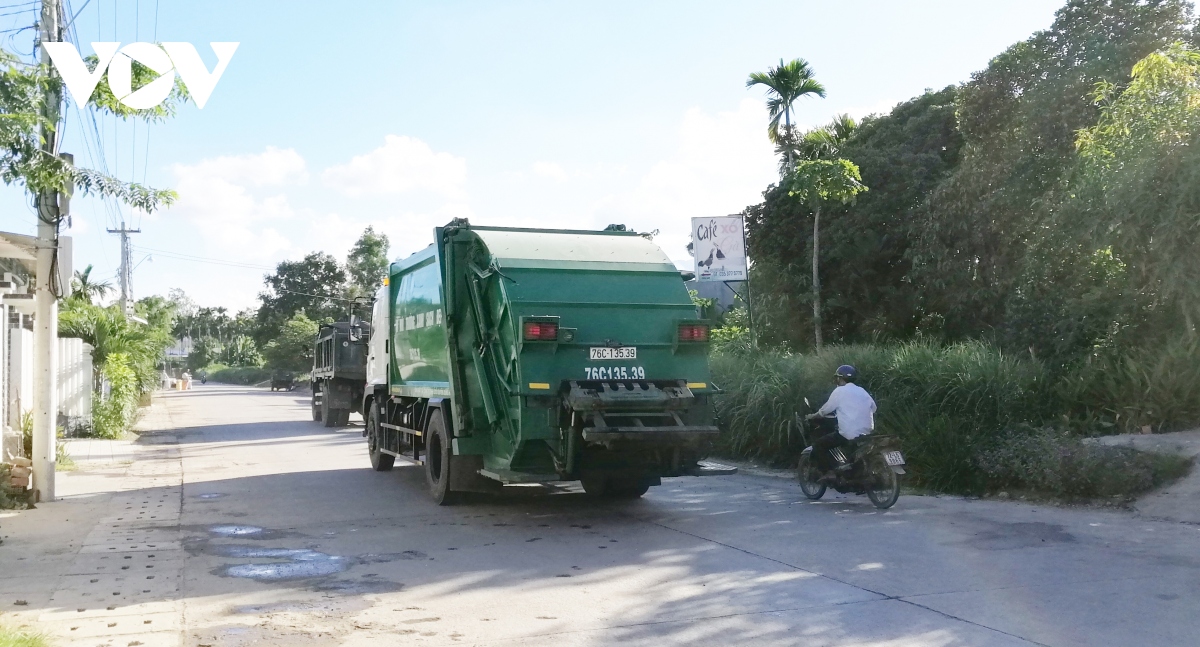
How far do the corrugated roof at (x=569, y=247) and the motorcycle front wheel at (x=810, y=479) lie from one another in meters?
2.68

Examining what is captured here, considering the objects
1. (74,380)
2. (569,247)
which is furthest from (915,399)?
(74,380)

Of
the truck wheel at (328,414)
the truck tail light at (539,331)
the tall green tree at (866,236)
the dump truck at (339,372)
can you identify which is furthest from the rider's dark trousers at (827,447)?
the tall green tree at (866,236)

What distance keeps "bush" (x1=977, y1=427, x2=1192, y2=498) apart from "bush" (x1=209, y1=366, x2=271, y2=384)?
78.9 meters

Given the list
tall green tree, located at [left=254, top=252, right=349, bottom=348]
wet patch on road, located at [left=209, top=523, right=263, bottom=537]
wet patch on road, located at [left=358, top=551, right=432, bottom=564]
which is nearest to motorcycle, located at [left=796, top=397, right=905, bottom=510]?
wet patch on road, located at [left=358, top=551, right=432, bottom=564]

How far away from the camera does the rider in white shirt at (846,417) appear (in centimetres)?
1114

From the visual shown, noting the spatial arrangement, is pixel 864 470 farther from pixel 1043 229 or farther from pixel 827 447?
pixel 1043 229

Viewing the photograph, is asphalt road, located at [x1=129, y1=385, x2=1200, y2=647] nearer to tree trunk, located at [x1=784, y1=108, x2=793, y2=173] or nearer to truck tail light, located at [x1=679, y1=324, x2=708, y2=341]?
truck tail light, located at [x1=679, y1=324, x2=708, y2=341]

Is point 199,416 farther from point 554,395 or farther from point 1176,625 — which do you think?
point 1176,625

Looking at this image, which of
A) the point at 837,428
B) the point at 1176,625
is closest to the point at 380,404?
the point at 837,428

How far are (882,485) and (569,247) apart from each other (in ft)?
13.4

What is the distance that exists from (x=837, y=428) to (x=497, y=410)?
12.3 feet

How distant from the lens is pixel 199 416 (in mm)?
32500

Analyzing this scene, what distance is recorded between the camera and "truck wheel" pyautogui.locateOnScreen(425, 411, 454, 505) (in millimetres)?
11195

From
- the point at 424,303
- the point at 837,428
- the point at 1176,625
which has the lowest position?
the point at 1176,625
